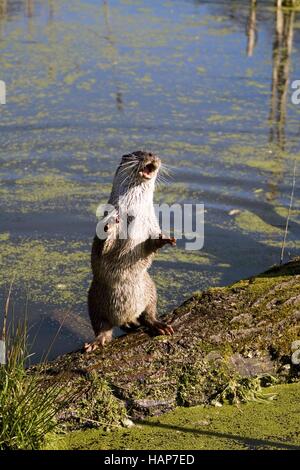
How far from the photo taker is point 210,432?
4.57m

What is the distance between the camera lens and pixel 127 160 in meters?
5.14

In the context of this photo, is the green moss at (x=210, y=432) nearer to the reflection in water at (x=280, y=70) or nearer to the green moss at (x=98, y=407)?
the green moss at (x=98, y=407)

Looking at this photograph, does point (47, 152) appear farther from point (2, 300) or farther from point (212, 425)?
point (212, 425)

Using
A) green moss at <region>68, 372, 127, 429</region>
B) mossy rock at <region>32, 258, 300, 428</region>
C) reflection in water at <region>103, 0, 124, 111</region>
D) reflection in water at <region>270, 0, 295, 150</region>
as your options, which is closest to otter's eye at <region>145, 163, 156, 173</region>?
mossy rock at <region>32, 258, 300, 428</region>

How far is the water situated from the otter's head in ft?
3.12

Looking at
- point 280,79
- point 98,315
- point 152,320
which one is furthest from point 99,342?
point 280,79

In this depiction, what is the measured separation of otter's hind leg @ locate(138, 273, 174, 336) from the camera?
16.4ft

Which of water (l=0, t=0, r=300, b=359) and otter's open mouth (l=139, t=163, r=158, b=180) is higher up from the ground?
otter's open mouth (l=139, t=163, r=158, b=180)

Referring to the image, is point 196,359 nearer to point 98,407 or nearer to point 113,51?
point 98,407

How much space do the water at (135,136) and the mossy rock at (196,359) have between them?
0.54m

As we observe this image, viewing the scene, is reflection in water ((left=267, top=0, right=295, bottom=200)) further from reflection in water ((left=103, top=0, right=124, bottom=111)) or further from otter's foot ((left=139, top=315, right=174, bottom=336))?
otter's foot ((left=139, top=315, right=174, bottom=336))

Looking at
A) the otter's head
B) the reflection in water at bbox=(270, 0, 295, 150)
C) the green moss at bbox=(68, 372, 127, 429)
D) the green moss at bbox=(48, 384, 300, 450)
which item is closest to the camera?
the green moss at bbox=(48, 384, 300, 450)

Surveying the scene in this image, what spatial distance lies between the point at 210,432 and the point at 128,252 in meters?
1.22
